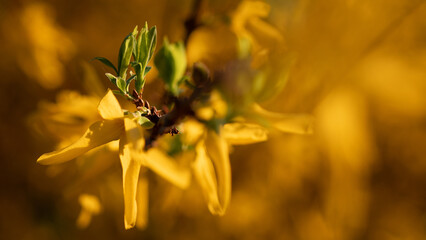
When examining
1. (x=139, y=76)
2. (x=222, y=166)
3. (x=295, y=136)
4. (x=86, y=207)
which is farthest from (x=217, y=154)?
(x=295, y=136)

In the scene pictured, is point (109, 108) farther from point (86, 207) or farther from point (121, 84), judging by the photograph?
point (86, 207)

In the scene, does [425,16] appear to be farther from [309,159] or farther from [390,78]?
[309,159]

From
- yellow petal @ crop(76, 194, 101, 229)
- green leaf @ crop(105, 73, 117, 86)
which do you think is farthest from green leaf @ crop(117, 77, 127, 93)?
yellow petal @ crop(76, 194, 101, 229)

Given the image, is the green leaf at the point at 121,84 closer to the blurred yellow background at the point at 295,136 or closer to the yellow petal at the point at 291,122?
the yellow petal at the point at 291,122

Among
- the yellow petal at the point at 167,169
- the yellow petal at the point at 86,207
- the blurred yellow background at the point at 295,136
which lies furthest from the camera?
the blurred yellow background at the point at 295,136

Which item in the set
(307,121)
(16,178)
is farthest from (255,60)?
(16,178)

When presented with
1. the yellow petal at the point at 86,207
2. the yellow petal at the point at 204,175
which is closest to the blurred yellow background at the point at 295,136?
the yellow petal at the point at 86,207
